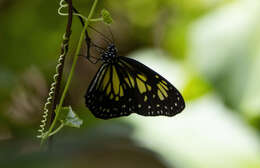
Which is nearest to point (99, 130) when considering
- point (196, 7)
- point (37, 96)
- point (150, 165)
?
point (37, 96)

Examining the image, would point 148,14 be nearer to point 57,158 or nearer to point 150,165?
point 150,165

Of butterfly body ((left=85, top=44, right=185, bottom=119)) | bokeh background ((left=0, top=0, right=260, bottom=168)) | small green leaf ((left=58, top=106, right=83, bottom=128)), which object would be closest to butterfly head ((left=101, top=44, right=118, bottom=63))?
butterfly body ((left=85, top=44, right=185, bottom=119))

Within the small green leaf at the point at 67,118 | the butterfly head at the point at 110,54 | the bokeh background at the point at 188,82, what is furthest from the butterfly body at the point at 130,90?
the bokeh background at the point at 188,82

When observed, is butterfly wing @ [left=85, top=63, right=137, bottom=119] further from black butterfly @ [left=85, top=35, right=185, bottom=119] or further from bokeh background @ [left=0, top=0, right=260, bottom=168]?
bokeh background @ [left=0, top=0, right=260, bottom=168]

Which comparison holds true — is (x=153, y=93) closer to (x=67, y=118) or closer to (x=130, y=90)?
(x=130, y=90)

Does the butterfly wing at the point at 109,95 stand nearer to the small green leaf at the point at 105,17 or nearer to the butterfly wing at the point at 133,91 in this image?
the butterfly wing at the point at 133,91

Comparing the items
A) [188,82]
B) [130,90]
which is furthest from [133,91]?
[188,82]

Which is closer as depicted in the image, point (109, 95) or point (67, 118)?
point (67, 118)

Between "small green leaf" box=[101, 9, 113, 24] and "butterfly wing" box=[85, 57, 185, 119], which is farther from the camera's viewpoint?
"butterfly wing" box=[85, 57, 185, 119]
